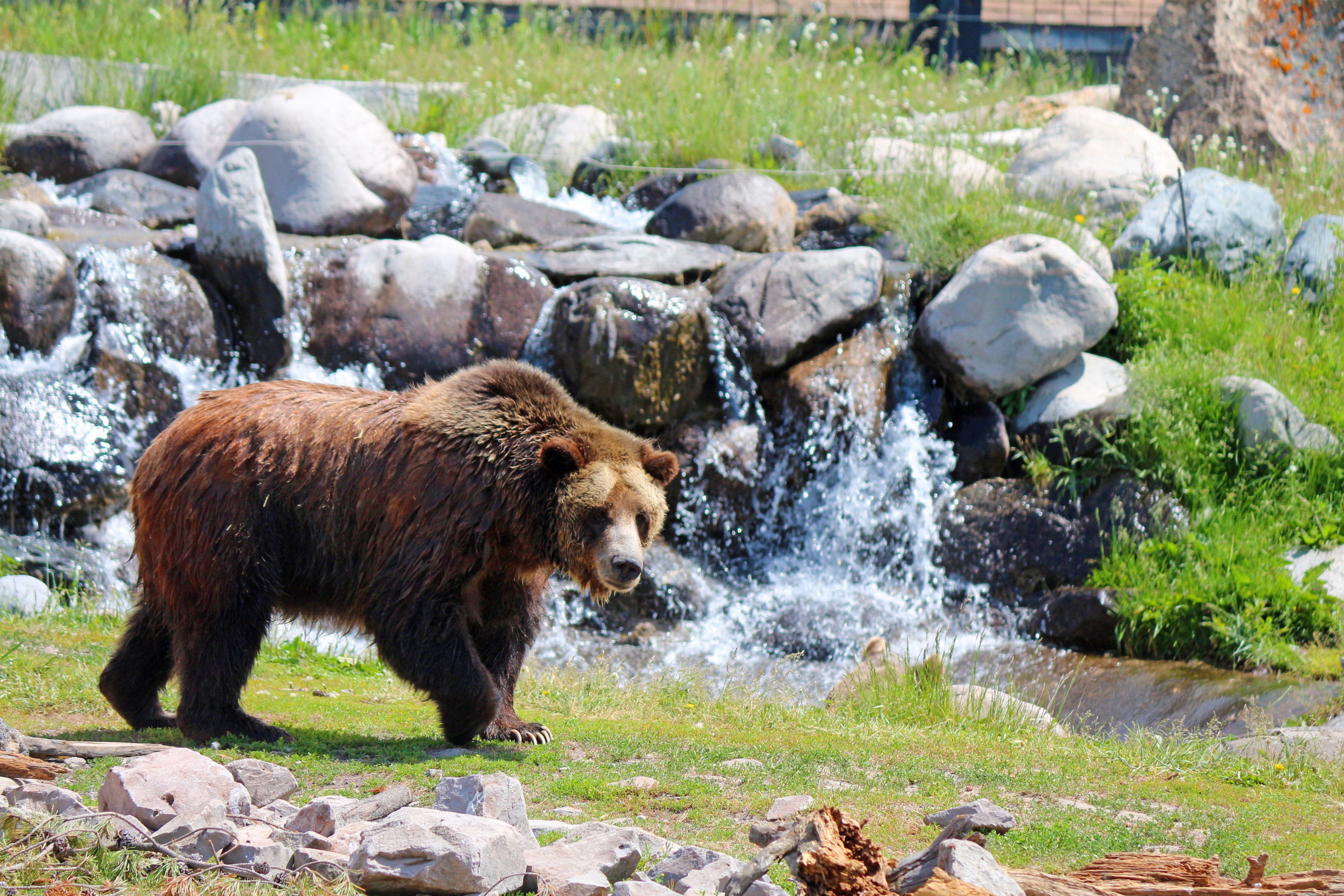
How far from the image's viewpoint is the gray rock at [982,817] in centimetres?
405

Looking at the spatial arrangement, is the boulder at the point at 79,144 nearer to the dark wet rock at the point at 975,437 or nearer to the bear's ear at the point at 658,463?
the dark wet rock at the point at 975,437

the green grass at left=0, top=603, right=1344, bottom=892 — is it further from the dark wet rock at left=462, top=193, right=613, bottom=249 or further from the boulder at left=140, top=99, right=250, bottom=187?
the boulder at left=140, top=99, right=250, bottom=187

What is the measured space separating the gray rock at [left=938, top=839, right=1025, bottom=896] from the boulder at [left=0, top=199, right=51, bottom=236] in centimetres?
1018

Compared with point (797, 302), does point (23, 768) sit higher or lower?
lower

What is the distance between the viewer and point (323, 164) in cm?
→ 1233

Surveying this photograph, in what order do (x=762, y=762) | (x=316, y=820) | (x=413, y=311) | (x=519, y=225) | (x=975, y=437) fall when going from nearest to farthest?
(x=316, y=820), (x=762, y=762), (x=413, y=311), (x=975, y=437), (x=519, y=225)

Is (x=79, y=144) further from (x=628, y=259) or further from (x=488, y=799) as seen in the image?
(x=488, y=799)

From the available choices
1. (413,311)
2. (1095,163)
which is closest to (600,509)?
(413,311)

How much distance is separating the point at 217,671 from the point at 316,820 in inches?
71.4

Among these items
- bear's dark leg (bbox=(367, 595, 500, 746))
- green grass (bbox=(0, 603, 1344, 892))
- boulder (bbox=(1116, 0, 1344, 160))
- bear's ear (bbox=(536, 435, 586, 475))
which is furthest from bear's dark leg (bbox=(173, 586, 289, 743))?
boulder (bbox=(1116, 0, 1344, 160))

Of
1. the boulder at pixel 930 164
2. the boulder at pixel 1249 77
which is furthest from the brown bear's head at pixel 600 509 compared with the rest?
the boulder at pixel 1249 77

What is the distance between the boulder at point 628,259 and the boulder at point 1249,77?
7958 millimetres

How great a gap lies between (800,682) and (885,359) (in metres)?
3.76

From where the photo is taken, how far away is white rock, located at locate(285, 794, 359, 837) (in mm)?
3623
